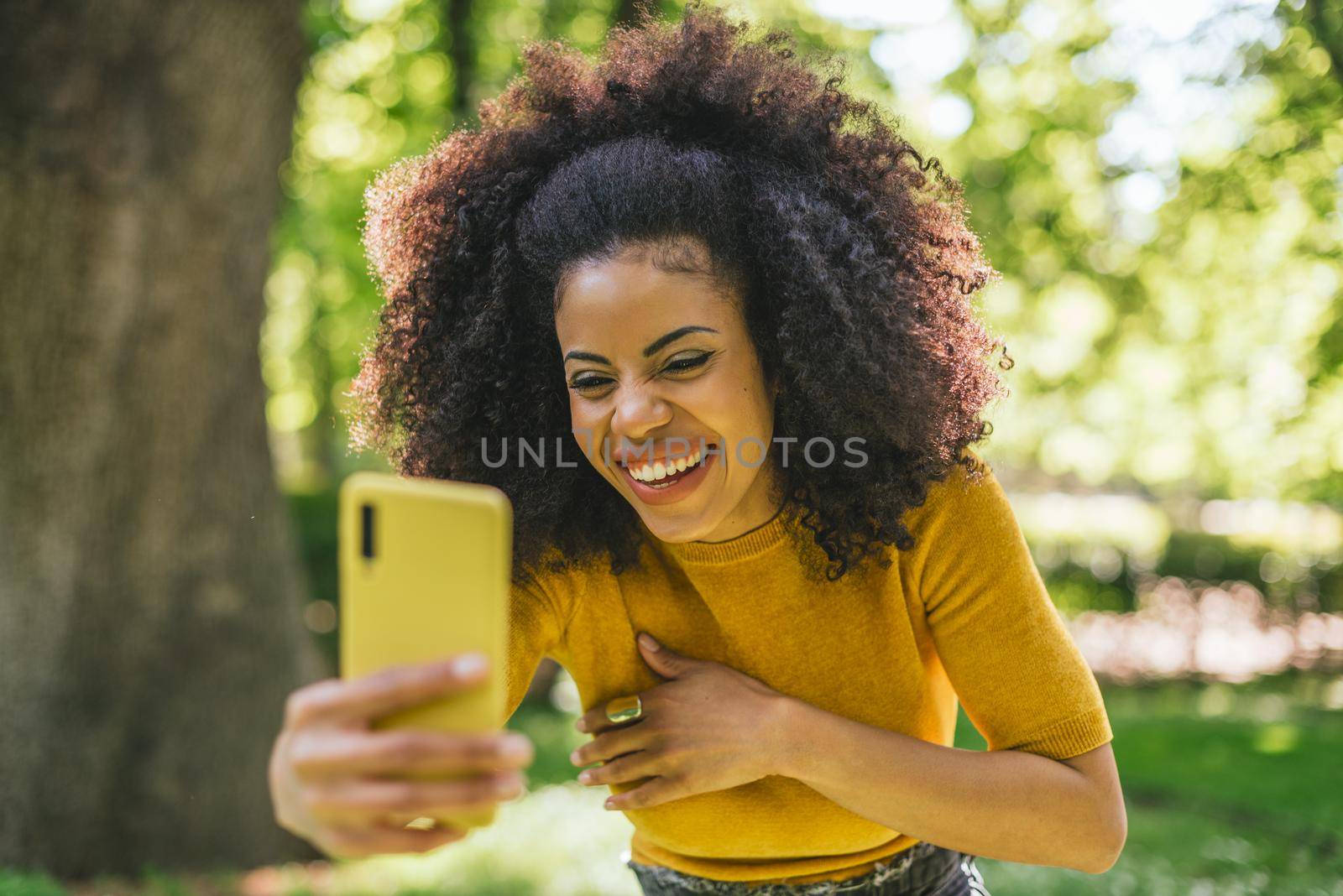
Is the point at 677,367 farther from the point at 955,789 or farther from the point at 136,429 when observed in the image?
the point at 136,429

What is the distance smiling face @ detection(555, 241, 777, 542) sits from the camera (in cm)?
195

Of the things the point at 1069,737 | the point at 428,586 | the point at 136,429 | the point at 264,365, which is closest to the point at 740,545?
the point at 1069,737

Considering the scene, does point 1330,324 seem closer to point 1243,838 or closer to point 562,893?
point 1243,838

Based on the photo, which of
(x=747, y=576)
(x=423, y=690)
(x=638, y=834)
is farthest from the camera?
(x=638, y=834)

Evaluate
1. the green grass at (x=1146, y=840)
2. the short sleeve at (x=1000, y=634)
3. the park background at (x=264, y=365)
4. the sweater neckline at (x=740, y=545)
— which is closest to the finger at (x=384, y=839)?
the sweater neckline at (x=740, y=545)

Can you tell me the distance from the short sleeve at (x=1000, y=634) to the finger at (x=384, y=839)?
1079mm

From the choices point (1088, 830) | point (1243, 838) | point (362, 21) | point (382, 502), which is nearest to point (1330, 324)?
point (1243, 838)

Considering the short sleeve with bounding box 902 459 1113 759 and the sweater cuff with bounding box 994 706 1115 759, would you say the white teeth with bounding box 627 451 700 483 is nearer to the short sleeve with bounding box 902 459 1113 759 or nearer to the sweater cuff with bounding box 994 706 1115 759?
the short sleeve with bounding box 902 459 1113 759

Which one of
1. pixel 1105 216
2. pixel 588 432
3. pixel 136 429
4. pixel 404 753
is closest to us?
pixel 404 753

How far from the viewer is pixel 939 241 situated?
2.28 meters

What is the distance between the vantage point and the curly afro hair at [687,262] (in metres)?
2.07

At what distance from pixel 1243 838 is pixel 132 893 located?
543 cm

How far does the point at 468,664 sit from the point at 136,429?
181 inches

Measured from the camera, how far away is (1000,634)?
1994 mm
